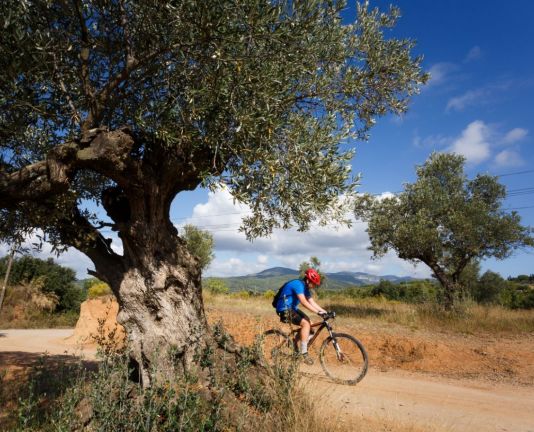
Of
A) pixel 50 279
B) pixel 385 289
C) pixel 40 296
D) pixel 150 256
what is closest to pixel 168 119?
pixel 150 256

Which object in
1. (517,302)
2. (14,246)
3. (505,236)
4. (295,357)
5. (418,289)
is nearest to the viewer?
(295,357)

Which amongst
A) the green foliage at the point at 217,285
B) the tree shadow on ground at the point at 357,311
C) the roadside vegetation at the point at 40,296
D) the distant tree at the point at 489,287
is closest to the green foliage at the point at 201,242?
the green foliage at the point at 217,285

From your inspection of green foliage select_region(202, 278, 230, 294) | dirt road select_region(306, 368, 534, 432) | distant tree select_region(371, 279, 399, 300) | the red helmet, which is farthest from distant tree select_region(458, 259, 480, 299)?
the red helmet

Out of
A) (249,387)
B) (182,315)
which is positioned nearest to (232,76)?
(182,315)

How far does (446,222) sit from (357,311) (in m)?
6.94

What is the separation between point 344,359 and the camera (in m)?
9.66

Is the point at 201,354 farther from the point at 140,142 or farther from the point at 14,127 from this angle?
the point at 14,127

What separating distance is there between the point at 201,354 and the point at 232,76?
4.47 metres

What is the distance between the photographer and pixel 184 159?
6.86 metres

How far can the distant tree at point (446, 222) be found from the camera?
2178 centimetres

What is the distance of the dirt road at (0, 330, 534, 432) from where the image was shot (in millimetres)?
6684

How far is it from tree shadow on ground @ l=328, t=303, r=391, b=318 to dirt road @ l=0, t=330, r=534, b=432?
8612 millimetres

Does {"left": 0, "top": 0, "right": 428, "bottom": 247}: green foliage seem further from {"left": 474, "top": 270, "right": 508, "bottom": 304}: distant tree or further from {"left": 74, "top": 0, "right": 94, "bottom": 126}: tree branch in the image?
{"left": 474, "top": 270, "right": 508, "bottom": 304}: distant tree

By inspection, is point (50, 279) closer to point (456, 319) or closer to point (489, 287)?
point (456, 319)
